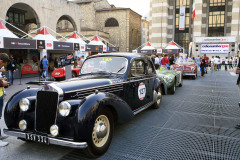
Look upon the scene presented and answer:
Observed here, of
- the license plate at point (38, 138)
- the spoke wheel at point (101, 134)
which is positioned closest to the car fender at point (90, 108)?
the spoke wheel at point (101, 134)

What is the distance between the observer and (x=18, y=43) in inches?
508

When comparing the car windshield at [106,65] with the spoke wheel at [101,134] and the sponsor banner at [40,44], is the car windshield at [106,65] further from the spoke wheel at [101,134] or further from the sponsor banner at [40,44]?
the sponsor banner at [40,44]

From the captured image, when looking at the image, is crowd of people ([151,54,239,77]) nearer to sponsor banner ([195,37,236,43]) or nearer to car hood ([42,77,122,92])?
car hood ([42,77,122,92])

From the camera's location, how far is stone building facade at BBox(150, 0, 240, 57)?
35.2m

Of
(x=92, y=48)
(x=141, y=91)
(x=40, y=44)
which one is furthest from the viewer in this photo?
(x=92, y=48)

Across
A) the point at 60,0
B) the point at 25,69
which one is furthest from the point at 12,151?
the point at 60,0

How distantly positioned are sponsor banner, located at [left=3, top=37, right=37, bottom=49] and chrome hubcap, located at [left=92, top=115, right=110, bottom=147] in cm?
1129

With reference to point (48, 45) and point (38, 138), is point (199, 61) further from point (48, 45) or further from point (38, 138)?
point (38, 138)

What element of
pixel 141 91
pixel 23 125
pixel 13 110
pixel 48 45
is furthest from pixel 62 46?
pixel 23 125

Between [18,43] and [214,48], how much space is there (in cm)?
3351

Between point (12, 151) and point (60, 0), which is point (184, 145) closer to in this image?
point (12, 151)

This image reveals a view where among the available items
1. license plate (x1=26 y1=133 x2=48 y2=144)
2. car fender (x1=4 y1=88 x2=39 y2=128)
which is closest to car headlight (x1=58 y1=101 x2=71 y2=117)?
license plate (x1=26 y1=133 x2=48 y2=144)

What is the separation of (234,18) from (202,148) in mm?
38789

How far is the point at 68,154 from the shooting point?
3.37 meters
